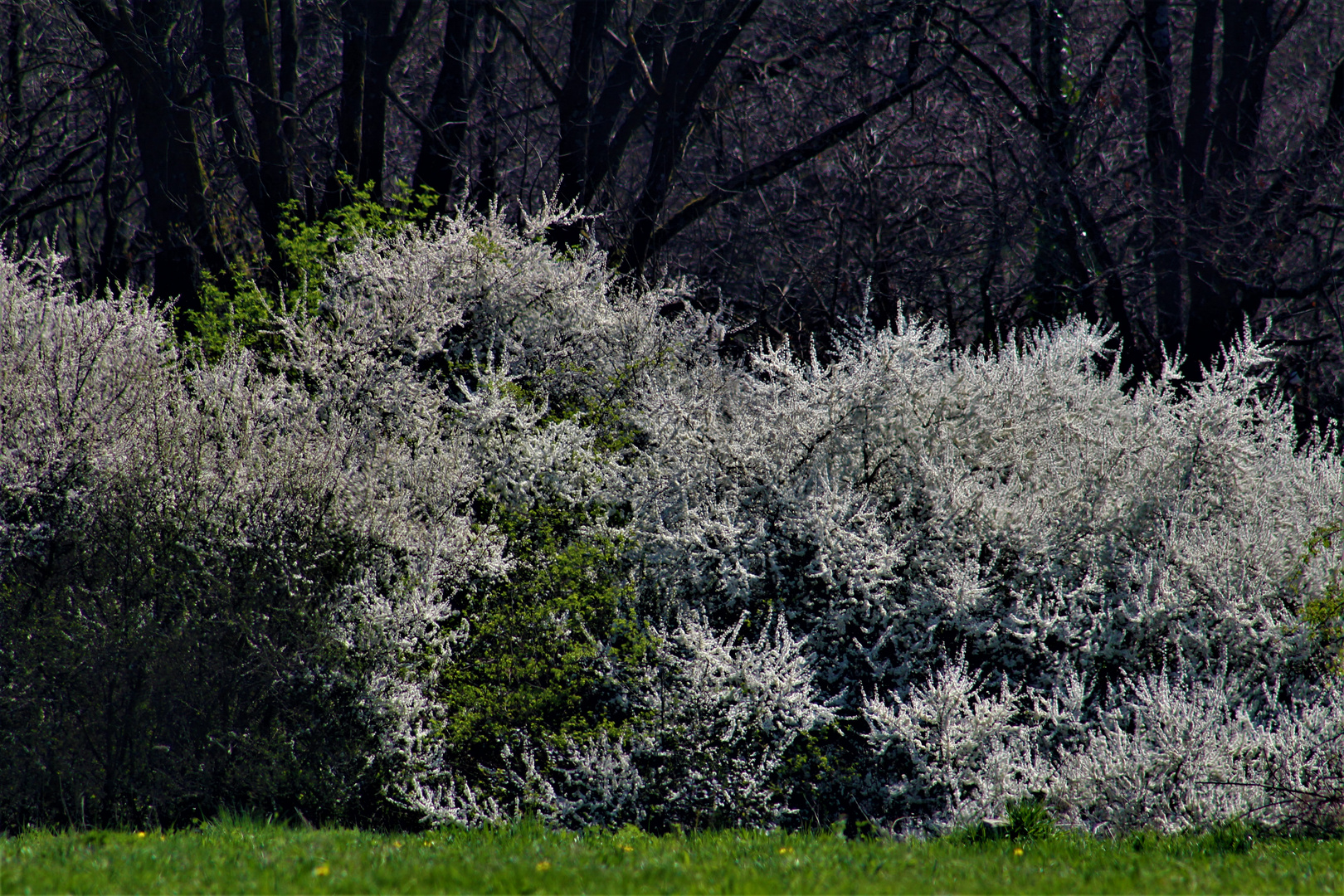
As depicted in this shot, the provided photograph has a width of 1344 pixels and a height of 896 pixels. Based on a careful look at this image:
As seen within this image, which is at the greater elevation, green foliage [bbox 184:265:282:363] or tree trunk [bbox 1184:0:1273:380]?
tree trunk [bbox 1184:0:1273:380]

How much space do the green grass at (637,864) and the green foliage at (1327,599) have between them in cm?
145

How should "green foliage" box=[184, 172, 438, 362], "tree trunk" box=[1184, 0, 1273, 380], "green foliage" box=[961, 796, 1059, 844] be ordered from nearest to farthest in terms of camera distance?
1. "green foliage" box=[961, 796, 1059, 844]
2. "green foliage" box=[184, 172, 438, 362]
3. "tree trunk" box=[1184, 0, 1273, 380]

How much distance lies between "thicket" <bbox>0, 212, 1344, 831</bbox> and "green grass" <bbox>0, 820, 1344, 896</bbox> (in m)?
0.68

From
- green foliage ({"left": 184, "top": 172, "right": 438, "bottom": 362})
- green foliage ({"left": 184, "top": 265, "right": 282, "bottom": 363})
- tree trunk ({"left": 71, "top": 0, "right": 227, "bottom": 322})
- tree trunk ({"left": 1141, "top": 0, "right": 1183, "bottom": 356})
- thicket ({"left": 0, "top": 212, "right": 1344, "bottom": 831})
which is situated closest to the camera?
thicket ({"left": 0, "top": 212, "right": 1344, "bottom": 831})

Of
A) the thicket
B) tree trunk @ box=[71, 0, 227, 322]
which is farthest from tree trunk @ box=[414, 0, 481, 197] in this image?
the thicket

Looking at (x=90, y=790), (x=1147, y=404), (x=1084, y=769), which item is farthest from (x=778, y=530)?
(x=90, y=790)

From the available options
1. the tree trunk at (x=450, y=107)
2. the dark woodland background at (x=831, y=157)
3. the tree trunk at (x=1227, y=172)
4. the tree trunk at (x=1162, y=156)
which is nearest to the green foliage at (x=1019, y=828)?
the dark woodland background at (x=831, y=157)

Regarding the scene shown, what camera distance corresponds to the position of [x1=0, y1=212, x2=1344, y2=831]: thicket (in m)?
6.29

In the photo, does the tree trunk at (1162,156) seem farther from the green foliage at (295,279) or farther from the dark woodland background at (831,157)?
the green foliage at (295,279)

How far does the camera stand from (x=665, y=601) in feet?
23.6

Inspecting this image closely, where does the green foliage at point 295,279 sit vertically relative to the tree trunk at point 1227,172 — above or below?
below

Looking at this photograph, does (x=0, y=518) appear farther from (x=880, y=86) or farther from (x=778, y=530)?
(x=880, y=86)

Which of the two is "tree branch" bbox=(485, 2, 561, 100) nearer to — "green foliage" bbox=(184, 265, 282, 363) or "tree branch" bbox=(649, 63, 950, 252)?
"tree branch" bbox=(649, 63, 950, 252)

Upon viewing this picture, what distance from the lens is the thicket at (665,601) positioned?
6285mm
